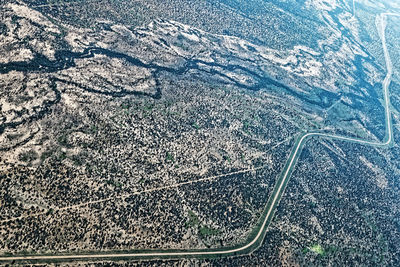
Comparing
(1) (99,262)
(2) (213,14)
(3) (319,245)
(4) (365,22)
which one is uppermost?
(4) (365,22)

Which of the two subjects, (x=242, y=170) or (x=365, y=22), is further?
(x=365, y=22)

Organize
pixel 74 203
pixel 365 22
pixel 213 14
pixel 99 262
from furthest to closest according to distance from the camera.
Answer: pixel 365 22
pixel 213 14
pixel 74 203
pixel 99 262

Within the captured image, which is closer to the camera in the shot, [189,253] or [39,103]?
[189,253]

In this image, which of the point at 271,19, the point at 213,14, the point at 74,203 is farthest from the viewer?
the point at 271,19

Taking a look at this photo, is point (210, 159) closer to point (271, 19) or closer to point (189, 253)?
point (189, 253)

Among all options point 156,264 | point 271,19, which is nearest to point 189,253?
A: point 156,264

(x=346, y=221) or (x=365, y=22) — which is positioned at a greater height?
(x=365, y=22)

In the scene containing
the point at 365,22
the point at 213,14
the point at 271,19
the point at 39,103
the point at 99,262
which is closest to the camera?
the point at 99,262

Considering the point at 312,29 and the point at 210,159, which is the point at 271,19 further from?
the point at 210,159

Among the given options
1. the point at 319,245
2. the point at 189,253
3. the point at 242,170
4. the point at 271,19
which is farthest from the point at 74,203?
the point at 271,19
